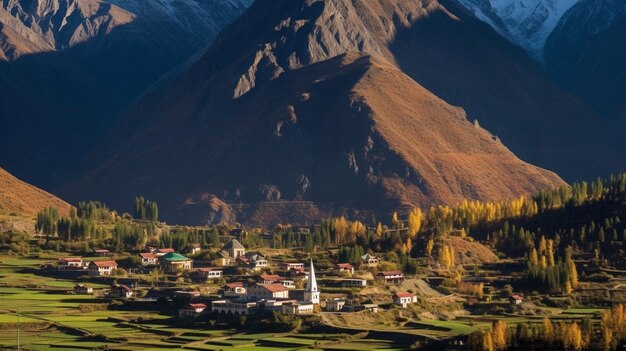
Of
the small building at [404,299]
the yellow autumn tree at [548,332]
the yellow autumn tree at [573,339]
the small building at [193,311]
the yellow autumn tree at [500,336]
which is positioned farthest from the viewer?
the small building at [404,299]

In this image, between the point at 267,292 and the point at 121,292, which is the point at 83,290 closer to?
the point at 121,292

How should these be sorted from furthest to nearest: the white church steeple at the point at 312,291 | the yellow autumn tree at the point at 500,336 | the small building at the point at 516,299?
the small building at the point at 516,299 → the white church steeple at the point at 312,291 → the yellow autumn tree at the point at 500,336

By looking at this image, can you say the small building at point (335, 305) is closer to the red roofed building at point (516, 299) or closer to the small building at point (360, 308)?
the small building at point (360, 308)

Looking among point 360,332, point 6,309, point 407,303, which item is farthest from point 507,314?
point 6,309

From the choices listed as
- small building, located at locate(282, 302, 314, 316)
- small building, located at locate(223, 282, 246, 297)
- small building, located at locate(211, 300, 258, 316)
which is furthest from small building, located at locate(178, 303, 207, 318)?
small building, located at locate(282, 302, 314, 316)

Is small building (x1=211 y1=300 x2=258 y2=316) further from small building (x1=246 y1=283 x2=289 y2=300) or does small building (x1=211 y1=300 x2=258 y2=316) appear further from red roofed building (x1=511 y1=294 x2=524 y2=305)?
red roofed building (x1=511 y1=294 x2=524 y2=305)

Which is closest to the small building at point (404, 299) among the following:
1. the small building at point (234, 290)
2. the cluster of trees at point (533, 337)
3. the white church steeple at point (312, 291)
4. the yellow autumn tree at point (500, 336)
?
the white church steeple at point (312, 291)
